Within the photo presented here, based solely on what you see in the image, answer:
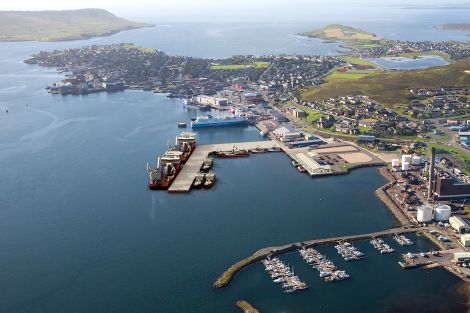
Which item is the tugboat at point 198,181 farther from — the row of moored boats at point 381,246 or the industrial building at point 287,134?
the row of moored boats at point 381,246

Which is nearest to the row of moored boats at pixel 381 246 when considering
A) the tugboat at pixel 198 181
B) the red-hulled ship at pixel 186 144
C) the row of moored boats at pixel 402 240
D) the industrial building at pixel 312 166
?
the row of moored boats at pixel 402 240

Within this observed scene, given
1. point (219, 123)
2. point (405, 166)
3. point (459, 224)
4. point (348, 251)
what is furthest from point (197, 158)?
point (459, 224)

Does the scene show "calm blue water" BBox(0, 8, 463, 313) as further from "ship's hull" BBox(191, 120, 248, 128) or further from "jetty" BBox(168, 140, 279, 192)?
"ship's hull" BBox(191, 120, 248, 128)

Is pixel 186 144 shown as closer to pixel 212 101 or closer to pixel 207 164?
pixel 207 164

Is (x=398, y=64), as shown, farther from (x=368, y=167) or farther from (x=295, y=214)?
(x=295, y=214)

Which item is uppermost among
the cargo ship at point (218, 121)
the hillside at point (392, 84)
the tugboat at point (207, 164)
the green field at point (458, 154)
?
the hillside at point (392, 84)
